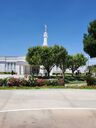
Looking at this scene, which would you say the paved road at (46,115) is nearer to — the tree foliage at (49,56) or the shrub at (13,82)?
the shrub at (13,82)

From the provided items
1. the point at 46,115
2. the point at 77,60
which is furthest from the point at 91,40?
the point at 77,60

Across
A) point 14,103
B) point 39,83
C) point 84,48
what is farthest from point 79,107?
point 84,48

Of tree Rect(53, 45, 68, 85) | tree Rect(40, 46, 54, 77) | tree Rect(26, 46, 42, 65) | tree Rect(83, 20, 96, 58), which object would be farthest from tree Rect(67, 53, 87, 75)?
tree Rect(83, 20, 96, 58)

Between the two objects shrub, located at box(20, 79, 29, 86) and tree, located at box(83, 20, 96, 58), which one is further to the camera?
tree, located at box(83, 20, 96, 58)

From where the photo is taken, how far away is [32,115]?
11312 millimetres

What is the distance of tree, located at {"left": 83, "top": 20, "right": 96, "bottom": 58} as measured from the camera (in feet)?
118

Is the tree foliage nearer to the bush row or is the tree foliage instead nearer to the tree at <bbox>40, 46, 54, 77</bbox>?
the tree at <bbox>40, 46, 54, 77</bbox>

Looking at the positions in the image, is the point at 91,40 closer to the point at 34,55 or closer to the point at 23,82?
the point at 23,82

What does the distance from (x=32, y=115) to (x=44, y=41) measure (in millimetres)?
67533

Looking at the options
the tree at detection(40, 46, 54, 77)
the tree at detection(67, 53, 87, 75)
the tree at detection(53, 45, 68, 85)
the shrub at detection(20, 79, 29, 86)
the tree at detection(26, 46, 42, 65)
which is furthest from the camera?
the tree at detection(67, 53, 87, 75)

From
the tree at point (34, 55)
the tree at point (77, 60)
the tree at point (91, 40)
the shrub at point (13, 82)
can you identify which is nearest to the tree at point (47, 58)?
the tree at point (34, 55)

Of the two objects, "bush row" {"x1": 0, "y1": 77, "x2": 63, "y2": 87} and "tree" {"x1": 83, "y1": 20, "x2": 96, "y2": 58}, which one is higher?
"tree" {"x1": 83, "y1": 20, "x2": 96, "y2": 58}

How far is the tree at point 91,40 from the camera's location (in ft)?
118

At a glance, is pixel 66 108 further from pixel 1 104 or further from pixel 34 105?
pixel 1 104
